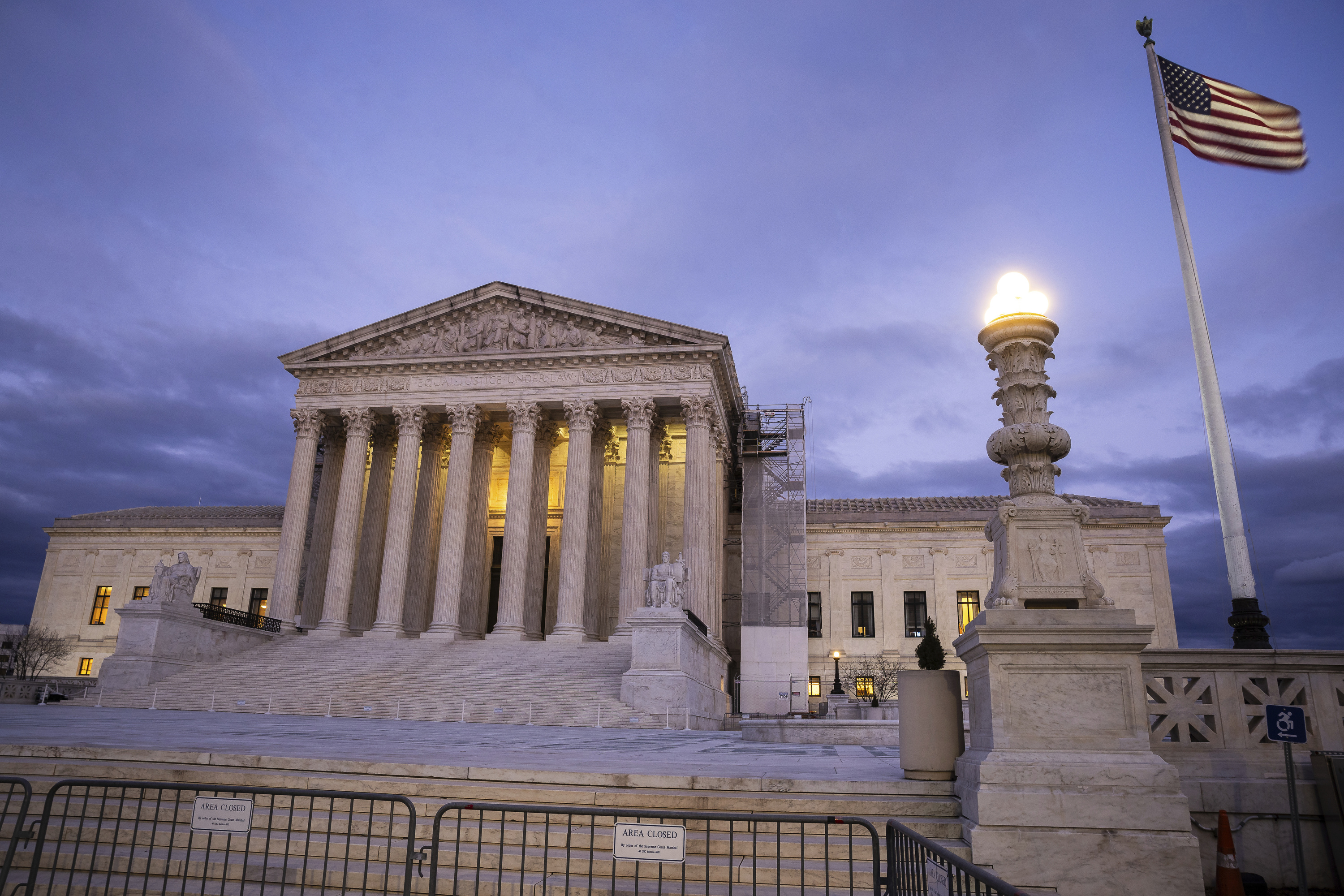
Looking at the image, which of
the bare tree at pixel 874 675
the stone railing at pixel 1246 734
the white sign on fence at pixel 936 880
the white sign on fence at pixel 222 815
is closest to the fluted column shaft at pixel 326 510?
the bare tree at pixel 874 675

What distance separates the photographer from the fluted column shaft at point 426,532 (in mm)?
39969

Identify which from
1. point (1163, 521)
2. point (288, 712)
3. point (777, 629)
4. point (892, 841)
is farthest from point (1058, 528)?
point (1163, 521)

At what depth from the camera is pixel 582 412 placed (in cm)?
3769

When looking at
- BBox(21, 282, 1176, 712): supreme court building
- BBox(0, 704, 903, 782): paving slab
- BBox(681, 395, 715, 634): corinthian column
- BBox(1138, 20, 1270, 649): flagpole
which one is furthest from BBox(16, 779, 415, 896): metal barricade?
BBox(681, 395, 715, 634): corinthian column

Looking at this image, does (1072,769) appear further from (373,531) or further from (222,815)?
(373,531)

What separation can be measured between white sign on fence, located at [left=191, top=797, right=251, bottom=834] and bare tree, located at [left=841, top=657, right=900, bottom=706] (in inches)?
1605

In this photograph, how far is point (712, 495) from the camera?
38.2m

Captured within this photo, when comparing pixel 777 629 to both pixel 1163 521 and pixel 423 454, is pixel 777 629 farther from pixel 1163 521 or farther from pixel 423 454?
pixel 1163 521

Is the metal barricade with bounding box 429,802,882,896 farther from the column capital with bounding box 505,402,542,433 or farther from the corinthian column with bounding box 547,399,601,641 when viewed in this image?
the column capital with bounding box 505,402,542,433

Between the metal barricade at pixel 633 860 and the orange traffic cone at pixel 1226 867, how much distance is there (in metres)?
2.64

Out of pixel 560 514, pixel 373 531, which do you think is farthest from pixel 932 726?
pixel 373 531

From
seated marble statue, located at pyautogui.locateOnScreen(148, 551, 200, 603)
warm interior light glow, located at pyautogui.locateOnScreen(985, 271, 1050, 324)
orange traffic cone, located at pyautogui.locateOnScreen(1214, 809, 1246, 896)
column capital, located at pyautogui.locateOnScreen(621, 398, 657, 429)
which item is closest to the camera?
orange traffic cone, located at pyautogui.locateOnScreen(1214, 809, 1246, 896)

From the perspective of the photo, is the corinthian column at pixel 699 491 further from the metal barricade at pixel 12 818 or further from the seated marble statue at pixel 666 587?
the metal barricade at pixel 12 818

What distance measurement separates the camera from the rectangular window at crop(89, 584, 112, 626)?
5225cm
